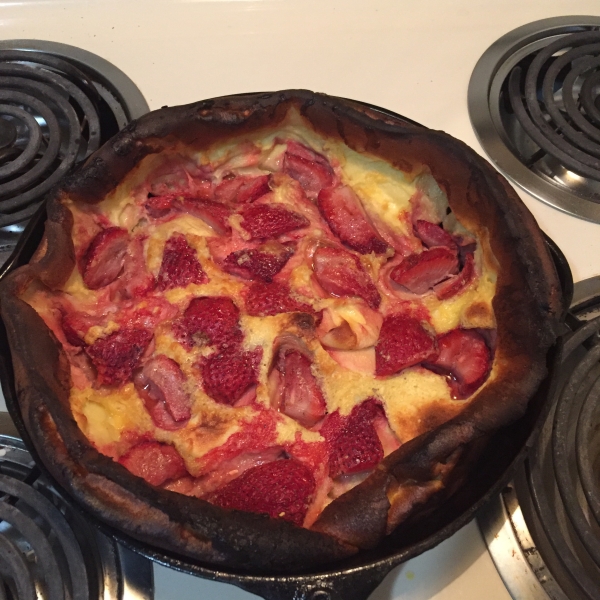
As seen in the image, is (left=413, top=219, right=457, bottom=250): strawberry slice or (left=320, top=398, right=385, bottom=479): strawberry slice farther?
(left=413, top=219, right=457, bottom=250): strawberry slice

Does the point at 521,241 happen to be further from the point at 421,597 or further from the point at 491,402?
the point at 421,597

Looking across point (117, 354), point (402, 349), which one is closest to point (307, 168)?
point (402, 349)

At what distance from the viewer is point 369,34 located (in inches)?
67.9

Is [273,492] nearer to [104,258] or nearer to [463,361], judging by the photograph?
[463,361]

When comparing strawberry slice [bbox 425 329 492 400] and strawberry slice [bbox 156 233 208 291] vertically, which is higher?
strawberry slice [bbox 156 233 208 291]

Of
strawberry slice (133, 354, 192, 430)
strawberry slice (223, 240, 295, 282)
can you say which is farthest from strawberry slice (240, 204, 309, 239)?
strawberry slice (133, 354, 192, 430)

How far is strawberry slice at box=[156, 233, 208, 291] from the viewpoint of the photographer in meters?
1.21

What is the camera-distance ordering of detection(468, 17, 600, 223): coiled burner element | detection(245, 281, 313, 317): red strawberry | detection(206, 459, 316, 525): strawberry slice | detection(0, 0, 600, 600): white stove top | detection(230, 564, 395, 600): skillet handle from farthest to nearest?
detection(0, 0, 600, 600): white stove top < detection(468, 17, 600, 223): coiled burner element < detection(245, 281, 313, 317): red strawberry < detection(206, 459, 316, 525): strawberry slice < detection(230, 564, 395, 600): skillet handle

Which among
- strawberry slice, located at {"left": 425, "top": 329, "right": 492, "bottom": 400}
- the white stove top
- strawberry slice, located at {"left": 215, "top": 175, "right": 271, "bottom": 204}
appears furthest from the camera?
the white stove top

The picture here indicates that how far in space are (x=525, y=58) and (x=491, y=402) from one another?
120 centimetres

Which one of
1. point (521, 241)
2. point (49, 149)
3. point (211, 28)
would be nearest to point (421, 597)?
point (521, 241)

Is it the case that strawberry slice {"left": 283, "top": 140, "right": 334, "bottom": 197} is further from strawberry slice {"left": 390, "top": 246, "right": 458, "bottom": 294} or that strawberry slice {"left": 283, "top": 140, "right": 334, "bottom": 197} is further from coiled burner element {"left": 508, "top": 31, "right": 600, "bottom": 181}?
coiled burner element {"left": 508, "top": 31, "right": 600, "bottom": 181}

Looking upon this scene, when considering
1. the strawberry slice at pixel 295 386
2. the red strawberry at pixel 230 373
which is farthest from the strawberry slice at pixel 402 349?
the red strawberry at pixel 230 373

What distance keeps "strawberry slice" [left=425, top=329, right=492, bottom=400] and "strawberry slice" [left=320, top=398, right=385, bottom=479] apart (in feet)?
0.50
